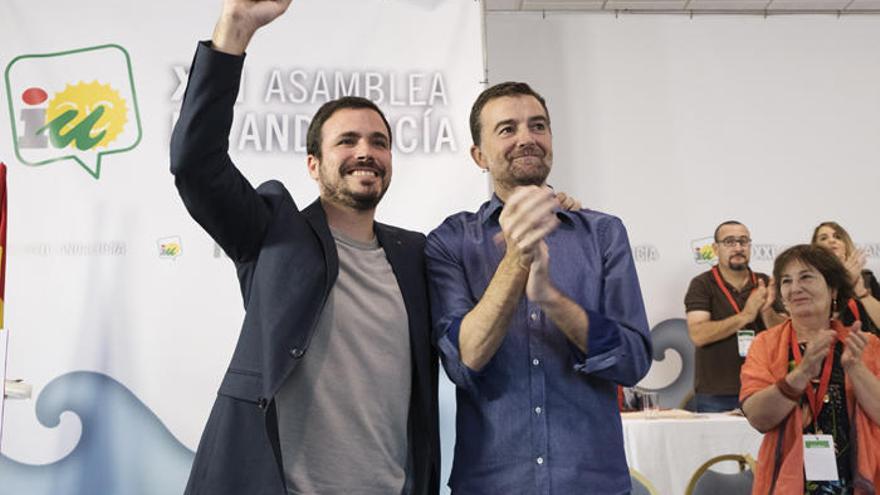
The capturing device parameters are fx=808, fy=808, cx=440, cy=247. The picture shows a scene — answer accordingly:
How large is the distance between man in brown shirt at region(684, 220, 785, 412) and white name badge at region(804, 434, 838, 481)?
215cm

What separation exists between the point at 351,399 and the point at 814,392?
6.06ft

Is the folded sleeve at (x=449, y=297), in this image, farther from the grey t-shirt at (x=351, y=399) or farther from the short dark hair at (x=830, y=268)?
the short dark hair at (x=830, y=268)

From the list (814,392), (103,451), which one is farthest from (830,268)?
(103,451)

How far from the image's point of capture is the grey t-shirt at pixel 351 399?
1473 mm

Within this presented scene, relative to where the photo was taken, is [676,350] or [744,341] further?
[676,350]

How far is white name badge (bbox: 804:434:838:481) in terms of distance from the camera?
2541 mm

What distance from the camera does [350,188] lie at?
1.71m

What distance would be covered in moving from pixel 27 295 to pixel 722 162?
4641 millimetres

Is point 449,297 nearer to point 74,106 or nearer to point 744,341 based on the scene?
point 74,106

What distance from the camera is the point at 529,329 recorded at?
158 cm

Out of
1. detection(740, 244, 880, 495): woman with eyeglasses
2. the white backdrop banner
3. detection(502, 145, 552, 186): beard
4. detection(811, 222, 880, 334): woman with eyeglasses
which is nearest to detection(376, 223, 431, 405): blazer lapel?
detection(502, 145, 552, 186): beard

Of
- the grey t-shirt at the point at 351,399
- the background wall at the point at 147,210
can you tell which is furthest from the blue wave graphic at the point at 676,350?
the grey t-shirt at the point at 351,399

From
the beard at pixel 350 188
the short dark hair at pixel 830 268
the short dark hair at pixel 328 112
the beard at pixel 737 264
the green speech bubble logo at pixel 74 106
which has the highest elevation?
the green speech bubble logo at pixel 74 106

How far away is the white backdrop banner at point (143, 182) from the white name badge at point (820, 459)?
6.51ft
